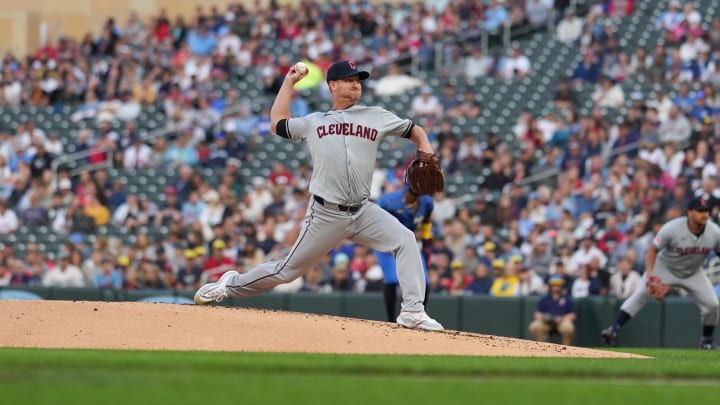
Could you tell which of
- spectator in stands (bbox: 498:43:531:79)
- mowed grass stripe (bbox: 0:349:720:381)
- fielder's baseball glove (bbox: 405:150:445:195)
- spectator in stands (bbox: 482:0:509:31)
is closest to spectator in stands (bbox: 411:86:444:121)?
spectator in stands (bbox: 498:43:531:79)

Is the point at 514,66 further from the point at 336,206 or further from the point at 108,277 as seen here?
the point at 336,206

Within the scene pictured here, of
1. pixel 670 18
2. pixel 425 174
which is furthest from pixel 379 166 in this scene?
pixel 425 174

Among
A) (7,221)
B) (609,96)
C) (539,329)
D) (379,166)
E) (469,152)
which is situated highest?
(609,96)

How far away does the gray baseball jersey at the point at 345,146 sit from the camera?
9477 mm

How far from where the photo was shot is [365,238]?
9.73 metres

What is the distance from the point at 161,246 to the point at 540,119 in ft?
20.7

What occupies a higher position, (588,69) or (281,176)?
(588,69)

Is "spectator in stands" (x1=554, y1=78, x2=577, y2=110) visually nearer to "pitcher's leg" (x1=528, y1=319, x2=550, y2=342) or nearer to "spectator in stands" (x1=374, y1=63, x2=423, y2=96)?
"spectator in stands" (x1=374, y1=63, x2=423, y2=96)

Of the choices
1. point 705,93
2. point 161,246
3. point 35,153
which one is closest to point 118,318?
point 161,246

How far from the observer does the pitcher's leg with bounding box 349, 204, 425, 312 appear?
964 centimetres

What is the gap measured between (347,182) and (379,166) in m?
12.1

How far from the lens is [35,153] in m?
24.3

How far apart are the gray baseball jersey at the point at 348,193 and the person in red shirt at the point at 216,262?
9.23 meters

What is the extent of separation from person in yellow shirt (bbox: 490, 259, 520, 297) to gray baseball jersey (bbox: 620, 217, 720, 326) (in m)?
3.43
